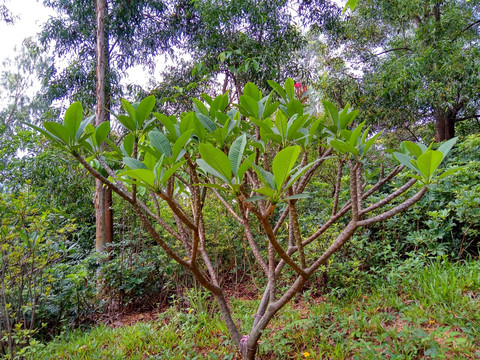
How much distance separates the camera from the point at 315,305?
7.36 ft

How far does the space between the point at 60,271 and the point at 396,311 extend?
2705 mm

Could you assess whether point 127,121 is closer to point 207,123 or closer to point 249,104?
point 207,123

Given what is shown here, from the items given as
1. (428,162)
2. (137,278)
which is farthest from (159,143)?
(137,278)

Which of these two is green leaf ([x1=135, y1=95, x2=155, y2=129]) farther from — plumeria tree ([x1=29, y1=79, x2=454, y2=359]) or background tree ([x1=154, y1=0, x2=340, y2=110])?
background tree ([x1=154, y1=0, x2=340, y2=110])

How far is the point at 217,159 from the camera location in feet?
2.10

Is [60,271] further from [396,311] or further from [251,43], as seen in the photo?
[251,43]

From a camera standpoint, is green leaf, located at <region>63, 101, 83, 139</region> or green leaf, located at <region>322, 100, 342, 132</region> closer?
green leaf, located at <region>63, 101, 83, 139</region>

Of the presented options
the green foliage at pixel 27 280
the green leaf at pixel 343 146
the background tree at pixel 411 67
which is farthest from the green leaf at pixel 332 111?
the background tree at pixel 411 67

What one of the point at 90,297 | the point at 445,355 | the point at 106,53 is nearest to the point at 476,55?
the point at 445,355

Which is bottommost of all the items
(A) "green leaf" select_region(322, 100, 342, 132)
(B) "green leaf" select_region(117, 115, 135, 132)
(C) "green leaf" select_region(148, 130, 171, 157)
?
(C) "green leaf" select_region(148, 130, 171, 157)

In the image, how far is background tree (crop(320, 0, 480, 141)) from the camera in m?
4.29

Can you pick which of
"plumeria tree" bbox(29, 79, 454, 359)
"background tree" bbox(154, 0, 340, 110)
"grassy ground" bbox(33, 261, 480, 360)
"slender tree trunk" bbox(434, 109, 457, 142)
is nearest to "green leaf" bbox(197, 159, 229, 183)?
"plumeria tree" bbox(29, 79, 454, 359)

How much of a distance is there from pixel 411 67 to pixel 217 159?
4747 mm

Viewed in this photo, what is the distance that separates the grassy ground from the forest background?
0.01 meters
